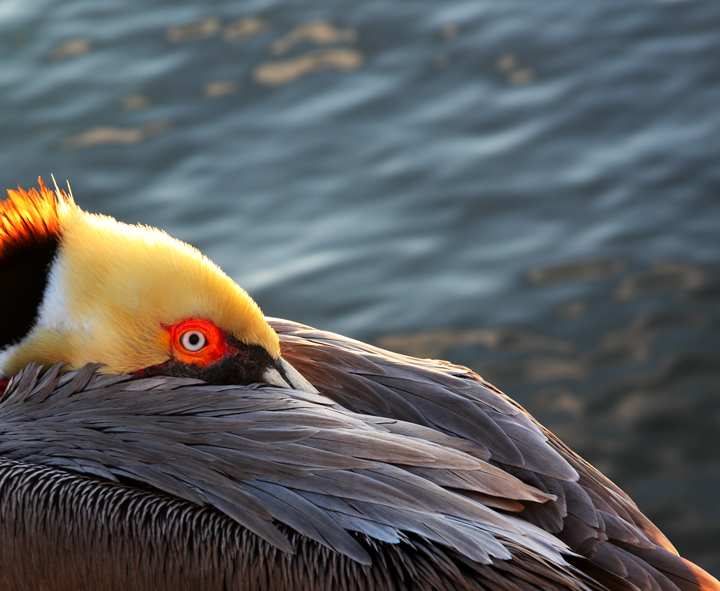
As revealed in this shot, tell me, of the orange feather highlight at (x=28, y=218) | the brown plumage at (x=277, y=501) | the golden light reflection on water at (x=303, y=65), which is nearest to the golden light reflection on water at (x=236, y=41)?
the golden light reflection on water at (x=303, y=65)

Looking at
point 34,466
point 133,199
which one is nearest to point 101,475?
point 34,466

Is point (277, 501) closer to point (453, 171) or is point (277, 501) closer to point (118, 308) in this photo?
point (118, 308)

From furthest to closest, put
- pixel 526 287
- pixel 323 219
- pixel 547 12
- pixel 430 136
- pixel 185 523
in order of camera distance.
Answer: pixel 547 12 < pixel 430 136 < pixel 323 219 < pixel 526 287 < pixel 185 523

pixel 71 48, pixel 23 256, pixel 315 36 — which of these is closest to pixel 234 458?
pixel 23 256

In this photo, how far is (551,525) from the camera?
1833mm

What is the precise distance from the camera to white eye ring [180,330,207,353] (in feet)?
6.51

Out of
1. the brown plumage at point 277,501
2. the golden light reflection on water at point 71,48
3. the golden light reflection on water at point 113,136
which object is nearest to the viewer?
the brown plumage at point 277,501

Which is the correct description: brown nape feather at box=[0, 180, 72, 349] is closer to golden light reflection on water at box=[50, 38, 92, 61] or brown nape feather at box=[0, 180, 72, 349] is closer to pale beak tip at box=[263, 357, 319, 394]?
pale beak tip at box=[263, 357, 319, 394]

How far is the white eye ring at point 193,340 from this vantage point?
6.51ft

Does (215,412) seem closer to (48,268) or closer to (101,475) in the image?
(101,475)

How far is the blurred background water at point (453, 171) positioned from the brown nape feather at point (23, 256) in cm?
288

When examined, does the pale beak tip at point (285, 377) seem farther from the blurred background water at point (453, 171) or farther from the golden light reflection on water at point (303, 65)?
the golden light reflection on water at point (303, 65)

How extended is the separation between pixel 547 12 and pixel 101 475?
17.7 ft

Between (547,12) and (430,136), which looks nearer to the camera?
(430,136)
